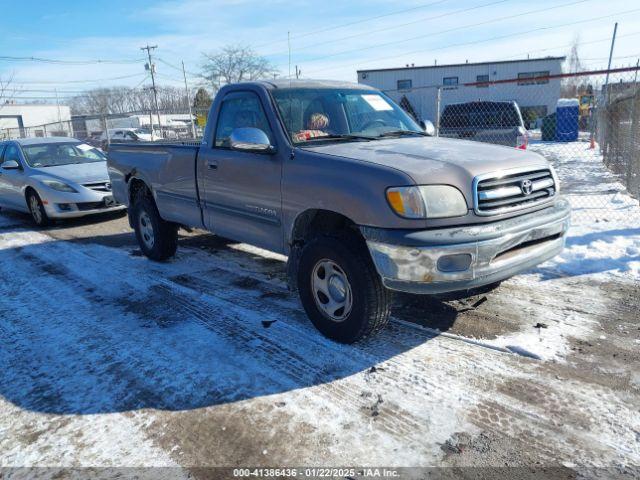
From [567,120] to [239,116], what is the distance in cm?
2331

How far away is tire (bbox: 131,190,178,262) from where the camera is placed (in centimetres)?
581

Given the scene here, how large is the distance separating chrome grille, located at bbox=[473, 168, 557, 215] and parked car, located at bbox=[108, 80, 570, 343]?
0.01m

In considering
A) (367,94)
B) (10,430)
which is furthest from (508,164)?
(10,430)

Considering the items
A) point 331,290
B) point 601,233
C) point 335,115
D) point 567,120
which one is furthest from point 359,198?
point 567,120

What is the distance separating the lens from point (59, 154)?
375 inches

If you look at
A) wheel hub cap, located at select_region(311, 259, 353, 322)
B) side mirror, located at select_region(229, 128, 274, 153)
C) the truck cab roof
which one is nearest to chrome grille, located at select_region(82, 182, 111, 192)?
the truck cab roof

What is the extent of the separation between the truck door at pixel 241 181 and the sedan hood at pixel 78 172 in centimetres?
475

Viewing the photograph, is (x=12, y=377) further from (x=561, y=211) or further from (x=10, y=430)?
(x=561, y=211)

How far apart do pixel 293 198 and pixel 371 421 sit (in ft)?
5.76

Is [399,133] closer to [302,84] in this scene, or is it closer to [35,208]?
[302,84]

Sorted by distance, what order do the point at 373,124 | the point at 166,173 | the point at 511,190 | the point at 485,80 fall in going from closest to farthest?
the point at 511,190 → the point at 373,124 → the point at 166,173 → the point at 485,80

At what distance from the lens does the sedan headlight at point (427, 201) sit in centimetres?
302

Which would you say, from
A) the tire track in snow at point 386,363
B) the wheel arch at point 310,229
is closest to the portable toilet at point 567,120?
the tire track in snow at point 386,363

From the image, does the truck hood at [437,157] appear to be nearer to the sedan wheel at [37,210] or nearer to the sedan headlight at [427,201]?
the sedan headlight at [427,201]
